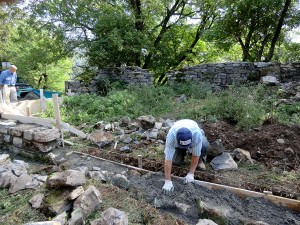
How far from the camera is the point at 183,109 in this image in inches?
274

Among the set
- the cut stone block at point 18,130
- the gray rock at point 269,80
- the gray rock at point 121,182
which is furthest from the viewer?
the gray rock at point 269,80

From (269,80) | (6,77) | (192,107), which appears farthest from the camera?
(269,80)

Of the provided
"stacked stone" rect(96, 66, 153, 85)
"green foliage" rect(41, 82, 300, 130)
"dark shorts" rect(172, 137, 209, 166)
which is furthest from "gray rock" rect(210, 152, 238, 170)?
"stacked stone" rect(96, 66, 153, 85)

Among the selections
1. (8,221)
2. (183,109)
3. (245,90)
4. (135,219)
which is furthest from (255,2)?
(8,221)

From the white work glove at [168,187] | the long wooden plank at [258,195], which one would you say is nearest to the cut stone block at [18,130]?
the white work glove at [168,187]

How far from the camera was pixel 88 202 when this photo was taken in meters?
2.82

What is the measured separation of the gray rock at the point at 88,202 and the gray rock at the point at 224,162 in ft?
6.96

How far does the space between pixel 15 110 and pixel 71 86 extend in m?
3.62

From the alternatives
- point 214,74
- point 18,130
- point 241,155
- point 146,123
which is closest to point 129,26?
point 214,74

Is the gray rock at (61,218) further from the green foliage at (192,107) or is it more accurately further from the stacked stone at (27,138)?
the green foliage at (192,107)

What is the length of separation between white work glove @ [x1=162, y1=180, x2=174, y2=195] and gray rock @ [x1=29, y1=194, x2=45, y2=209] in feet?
5.21

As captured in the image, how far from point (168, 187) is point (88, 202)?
3.90 ft

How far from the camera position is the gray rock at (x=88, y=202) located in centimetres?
278

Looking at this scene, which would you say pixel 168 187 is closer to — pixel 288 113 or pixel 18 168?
pixel 18 168
